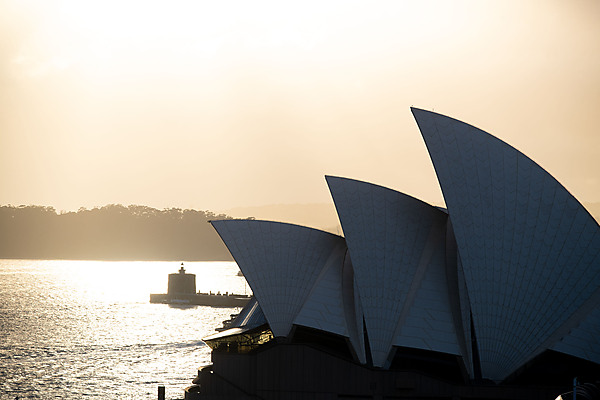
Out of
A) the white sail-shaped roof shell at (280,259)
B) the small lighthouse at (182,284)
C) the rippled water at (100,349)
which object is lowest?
the rippled water at (100,349)

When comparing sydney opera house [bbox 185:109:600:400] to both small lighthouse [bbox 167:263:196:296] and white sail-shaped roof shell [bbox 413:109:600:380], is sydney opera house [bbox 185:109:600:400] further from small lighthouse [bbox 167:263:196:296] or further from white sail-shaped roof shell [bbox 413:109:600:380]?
small lighthouse [bbox 167:263:196:296]

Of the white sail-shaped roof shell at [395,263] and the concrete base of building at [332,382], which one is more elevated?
the white sail-shaped roof shell at [395,263]

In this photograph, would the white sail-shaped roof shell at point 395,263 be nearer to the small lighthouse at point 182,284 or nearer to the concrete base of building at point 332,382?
the concrete base of building at point 332,382

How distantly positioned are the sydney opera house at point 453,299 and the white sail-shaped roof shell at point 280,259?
154cm

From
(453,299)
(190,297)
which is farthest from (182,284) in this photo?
(453,299)

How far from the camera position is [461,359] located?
37.8 m

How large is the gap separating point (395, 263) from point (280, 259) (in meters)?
Result: 7.46

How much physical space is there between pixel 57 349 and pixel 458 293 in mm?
64457

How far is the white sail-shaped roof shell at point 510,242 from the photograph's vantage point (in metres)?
37.3

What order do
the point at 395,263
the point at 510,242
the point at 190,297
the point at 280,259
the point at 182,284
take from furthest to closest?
the point at 182,284
the point at 190,297
the point at 280,259
the point at 395,263
the point at 510,242

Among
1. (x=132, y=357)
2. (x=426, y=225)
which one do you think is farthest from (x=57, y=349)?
(x=426, y=225)

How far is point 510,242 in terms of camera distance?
38.3m

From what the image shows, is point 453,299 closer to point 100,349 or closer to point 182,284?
point 100,349

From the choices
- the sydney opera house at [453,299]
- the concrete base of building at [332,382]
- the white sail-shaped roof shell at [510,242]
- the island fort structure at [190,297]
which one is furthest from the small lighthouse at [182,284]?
the white sail-shaped roof shell at [510,242]
